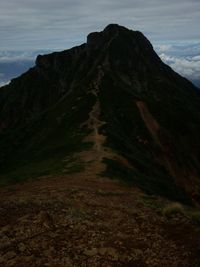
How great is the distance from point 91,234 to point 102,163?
29.2 meters

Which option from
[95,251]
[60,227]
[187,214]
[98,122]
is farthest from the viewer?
[98,122]

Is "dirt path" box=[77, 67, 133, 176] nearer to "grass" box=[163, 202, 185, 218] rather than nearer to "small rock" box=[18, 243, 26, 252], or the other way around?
"grass" box=[163, 202, 185, 218]

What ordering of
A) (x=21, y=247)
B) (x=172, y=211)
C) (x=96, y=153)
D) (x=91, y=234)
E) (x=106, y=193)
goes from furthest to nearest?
1. (x=96, y=153)
2. (x=106, y=193)
3. (x=172, y=211)
4. (x=91, y=234)
5. (x=21, y=247)

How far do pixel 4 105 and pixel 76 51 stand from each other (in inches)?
1355

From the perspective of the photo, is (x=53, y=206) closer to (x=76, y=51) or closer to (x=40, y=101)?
(x=40, y=101)

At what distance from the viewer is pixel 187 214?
2584cm

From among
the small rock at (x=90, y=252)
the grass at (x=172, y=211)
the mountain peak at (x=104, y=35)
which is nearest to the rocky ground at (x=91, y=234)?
the small rock at (x=90, y=252)

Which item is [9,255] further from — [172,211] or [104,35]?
[104,35]

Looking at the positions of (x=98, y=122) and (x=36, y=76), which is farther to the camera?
(x=36, y=76)

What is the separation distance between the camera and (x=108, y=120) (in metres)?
88.5

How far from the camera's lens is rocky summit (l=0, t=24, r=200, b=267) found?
69.1ft

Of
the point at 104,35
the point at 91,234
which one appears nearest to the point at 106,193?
the point at 91,234

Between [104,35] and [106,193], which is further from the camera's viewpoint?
[104,35]

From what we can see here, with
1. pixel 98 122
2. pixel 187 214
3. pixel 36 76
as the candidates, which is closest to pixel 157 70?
pixel 36 76
